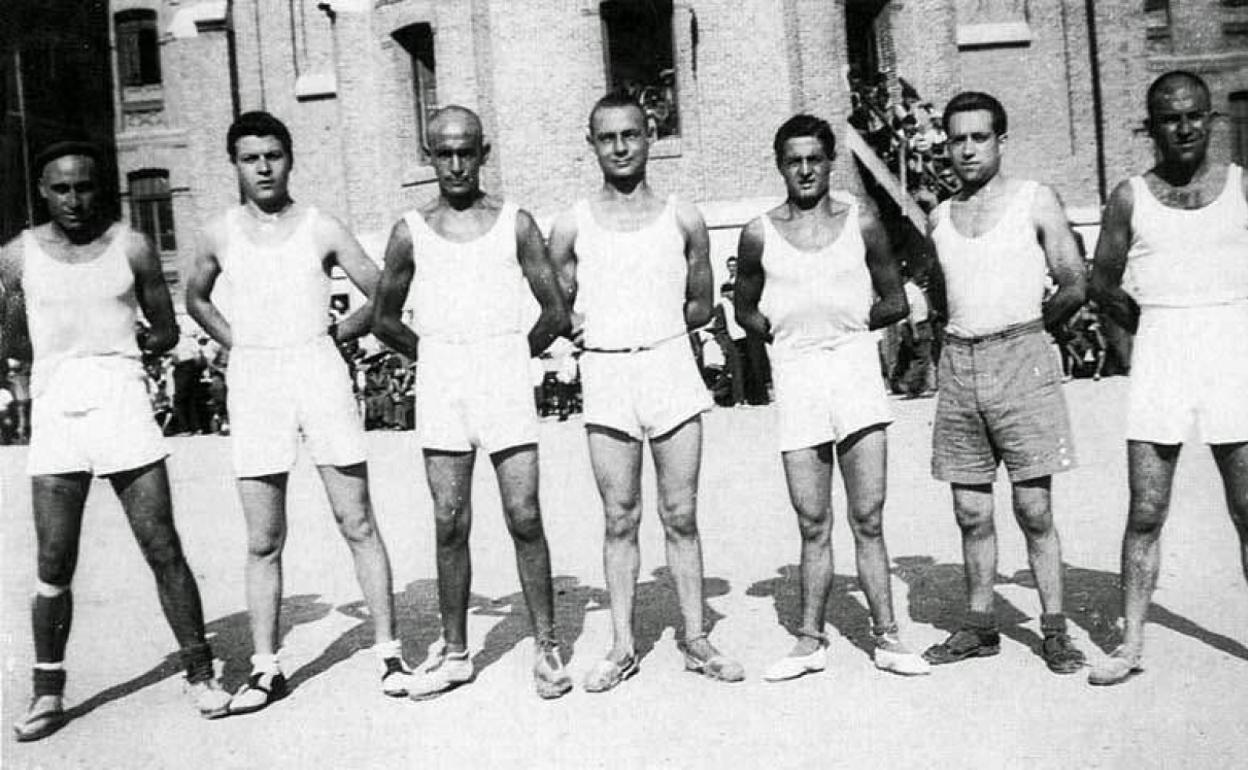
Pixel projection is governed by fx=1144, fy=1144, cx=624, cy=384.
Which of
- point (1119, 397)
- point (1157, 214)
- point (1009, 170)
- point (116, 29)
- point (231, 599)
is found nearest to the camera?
point (1157, 214)

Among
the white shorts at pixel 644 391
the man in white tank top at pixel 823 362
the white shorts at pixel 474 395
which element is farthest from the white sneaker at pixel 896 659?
the white shorts at pixel 474 395

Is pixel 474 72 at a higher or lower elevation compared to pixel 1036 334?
higher

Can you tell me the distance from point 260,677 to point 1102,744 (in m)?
3.29

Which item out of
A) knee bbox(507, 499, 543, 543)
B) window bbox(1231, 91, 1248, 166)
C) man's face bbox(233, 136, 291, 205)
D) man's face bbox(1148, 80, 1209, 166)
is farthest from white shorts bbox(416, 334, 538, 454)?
window bbox(1231, 91, 1248, 166)

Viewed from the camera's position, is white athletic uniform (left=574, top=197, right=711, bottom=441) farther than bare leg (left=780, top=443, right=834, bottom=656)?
No

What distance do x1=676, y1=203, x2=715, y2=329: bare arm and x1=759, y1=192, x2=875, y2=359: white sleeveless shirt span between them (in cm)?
27

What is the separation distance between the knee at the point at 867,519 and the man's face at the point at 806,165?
51.5 inches

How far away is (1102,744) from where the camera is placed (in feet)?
12.6

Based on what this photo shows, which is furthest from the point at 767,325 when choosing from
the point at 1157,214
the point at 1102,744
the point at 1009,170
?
the point at 1009,170

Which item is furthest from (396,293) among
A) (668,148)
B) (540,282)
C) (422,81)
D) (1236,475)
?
(422,81)

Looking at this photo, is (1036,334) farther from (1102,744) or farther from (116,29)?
(116,29)

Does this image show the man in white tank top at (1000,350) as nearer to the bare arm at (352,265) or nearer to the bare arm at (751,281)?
the bare arm at (751,281)

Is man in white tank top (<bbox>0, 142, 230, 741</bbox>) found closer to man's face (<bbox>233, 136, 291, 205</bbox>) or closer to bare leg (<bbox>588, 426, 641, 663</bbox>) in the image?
man's face (<bbox>233, 136, 291, 205</bbox>)

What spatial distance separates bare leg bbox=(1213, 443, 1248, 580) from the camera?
4.52 meters
